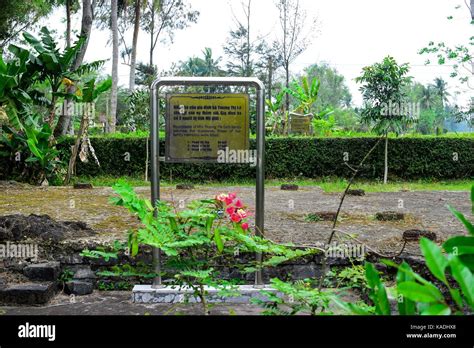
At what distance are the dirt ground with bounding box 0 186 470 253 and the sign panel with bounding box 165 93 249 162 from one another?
91 centimetres

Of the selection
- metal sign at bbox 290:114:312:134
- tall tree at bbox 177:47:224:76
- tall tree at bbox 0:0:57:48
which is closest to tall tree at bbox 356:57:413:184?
metal sign at bbox 290:114:312:134

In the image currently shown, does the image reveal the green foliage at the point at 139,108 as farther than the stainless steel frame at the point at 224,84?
Yes

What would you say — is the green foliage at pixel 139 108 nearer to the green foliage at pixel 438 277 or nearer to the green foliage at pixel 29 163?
the green foliage at pixel 29 163

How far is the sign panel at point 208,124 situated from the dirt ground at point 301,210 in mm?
911

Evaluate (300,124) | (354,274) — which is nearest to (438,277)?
(354,274)

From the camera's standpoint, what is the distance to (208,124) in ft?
15.8

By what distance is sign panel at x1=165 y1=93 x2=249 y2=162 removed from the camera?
4797mm

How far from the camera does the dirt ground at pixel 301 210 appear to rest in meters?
6.43

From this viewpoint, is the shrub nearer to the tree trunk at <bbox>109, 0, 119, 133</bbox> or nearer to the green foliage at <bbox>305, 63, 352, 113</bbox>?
the tree trunk at <bbox>109, 0, 119, 133</bbox>

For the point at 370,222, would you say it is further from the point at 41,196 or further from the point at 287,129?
the point at 287,129

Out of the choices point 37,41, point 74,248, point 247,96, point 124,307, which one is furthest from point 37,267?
point 37,41

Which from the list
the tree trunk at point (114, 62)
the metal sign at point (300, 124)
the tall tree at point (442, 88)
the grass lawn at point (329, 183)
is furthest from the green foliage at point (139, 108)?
the tall tree at point (442, 88)

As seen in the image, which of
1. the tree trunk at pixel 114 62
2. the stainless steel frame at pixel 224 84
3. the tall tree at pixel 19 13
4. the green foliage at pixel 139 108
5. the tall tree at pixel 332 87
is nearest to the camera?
the stainless steel frame at pixel 224 84

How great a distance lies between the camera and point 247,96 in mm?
4844
